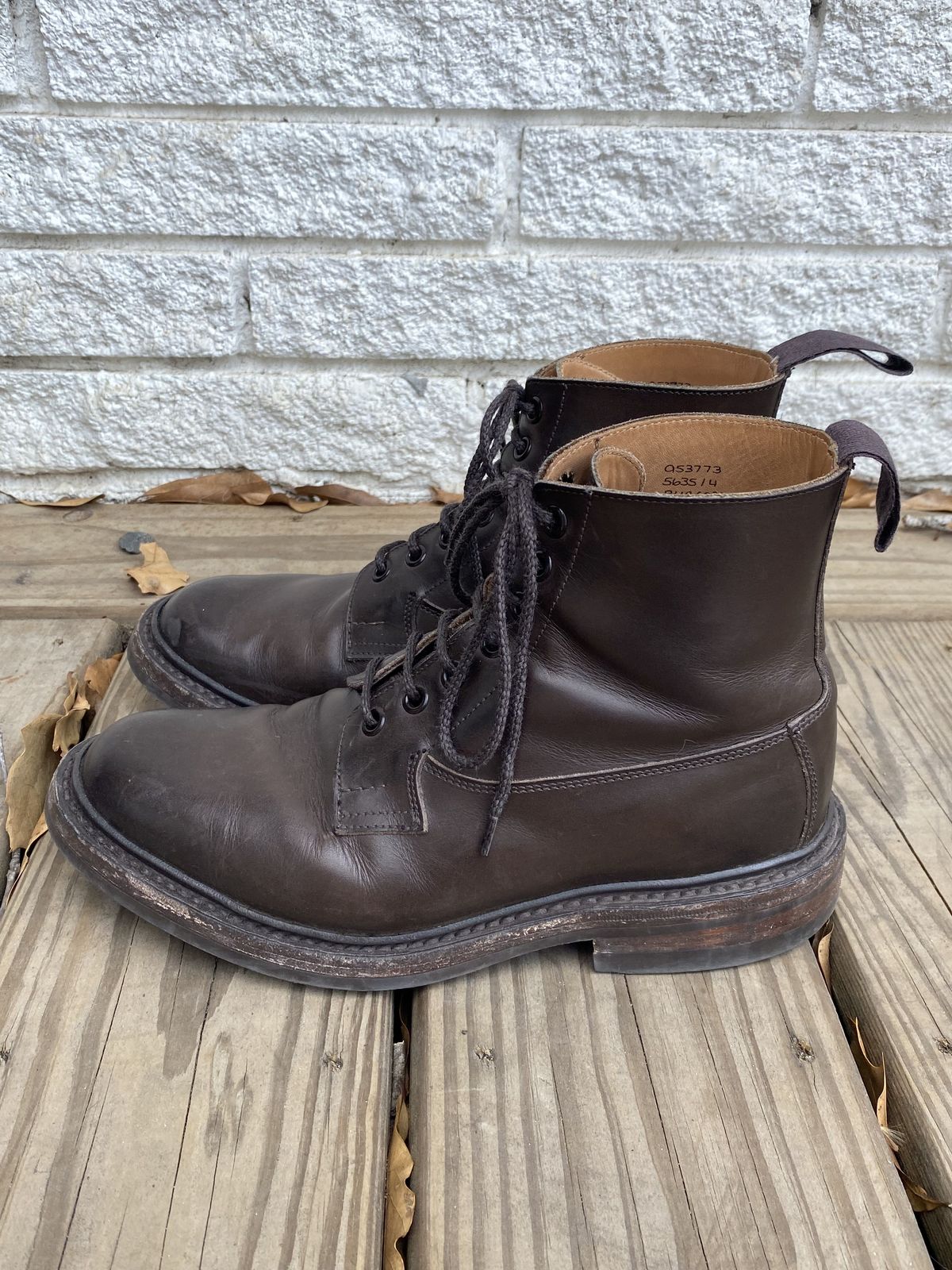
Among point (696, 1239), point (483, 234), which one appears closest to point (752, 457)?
point (696, 1239)

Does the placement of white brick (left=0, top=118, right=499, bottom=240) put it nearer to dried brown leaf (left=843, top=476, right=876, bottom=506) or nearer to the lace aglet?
dried brown leaf (left=843, top=476, right=876, bottom=506)

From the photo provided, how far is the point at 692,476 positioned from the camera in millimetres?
1036

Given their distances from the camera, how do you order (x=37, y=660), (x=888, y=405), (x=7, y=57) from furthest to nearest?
1. (x=888, y=405)
2. (x=7, y=57)
3. (x=37, y=660)

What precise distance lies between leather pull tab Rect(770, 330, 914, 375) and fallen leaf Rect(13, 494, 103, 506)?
4.78 feet

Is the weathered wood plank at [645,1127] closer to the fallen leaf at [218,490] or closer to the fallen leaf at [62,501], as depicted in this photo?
the fallen leaf at [218,490]

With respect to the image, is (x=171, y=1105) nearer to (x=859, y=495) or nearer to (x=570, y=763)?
(x=570, y=763)

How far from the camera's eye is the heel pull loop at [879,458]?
2.93ft

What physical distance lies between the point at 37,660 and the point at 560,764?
0.95 meters

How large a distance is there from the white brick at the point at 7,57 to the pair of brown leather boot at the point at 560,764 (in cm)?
128

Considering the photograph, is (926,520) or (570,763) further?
(926,520)

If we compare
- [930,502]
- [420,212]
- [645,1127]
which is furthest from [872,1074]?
[420,212]

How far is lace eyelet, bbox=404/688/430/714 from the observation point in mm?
1016

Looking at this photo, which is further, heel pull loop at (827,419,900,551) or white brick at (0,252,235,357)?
white brick at (0,252,235,357)

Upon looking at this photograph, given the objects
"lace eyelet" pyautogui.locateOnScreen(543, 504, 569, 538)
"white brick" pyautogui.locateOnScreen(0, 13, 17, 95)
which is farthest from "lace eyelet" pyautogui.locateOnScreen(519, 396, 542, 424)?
"white brick" pyautogui.locateOnScreen(0, 13, 17, 95)
